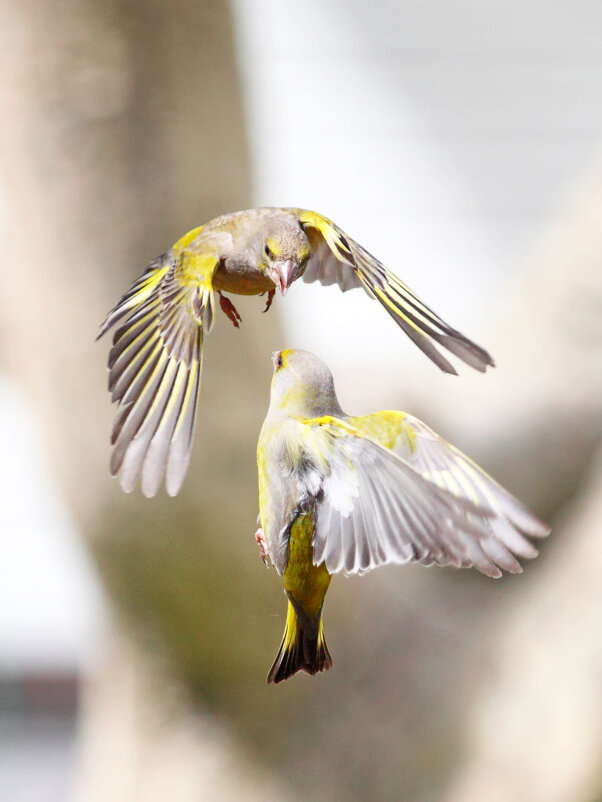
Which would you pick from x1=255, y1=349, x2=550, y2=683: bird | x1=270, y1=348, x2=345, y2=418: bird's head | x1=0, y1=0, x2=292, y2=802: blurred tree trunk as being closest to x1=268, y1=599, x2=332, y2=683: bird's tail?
x1=255, y1=349, x2=550, y2=683: bird

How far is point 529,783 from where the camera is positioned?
1652 millimetres

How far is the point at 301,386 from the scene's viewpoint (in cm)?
44

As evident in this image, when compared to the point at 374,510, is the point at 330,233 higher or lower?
higher

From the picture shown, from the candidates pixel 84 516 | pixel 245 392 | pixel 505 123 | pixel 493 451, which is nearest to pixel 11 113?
pixel 245 392

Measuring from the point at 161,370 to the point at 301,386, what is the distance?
6 centimetres

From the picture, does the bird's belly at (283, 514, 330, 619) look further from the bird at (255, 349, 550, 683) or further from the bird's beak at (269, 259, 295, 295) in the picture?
the bird's beak at (269, 259, 295, 295)

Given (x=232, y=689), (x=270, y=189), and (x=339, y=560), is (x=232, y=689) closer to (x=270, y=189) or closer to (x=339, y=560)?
(x=270, y=189)

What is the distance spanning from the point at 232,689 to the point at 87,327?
2.64 feet

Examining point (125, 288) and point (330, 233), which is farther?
point (125, 288)

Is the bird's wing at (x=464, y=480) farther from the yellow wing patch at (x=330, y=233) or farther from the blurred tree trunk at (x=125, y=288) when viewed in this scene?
the blurred tree trunk at (x=125, y=288)

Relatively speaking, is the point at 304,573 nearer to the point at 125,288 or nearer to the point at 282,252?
the point at 282,252

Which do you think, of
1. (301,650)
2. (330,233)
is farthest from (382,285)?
(301,650)

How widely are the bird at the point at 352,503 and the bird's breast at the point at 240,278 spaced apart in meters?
0.04

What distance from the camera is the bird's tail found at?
1.52ft
